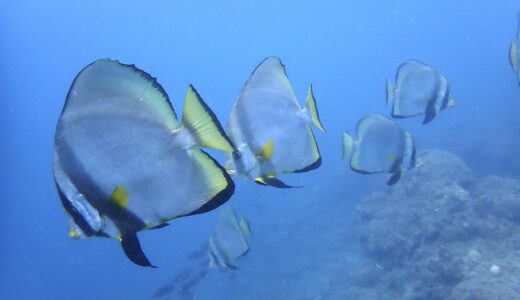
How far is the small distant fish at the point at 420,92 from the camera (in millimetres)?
4039

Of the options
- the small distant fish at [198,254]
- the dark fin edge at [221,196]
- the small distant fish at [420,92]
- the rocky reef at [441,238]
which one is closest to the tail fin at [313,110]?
the dark fin edge at [221,196]

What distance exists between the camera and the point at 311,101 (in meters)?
2.41

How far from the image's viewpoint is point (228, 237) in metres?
4.77

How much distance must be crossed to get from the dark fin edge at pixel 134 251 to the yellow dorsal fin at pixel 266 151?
35.3 inches

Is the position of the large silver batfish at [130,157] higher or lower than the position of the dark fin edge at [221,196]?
higher

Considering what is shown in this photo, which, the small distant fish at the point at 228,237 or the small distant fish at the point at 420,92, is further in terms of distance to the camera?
the small distant fish at the point at 228,237

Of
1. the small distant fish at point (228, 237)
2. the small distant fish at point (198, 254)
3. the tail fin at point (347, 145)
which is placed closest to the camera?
the tail fin at point (347, 145)

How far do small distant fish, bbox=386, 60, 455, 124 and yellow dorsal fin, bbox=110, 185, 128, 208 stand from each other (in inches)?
134

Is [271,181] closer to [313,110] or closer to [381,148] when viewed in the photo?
[313,110]

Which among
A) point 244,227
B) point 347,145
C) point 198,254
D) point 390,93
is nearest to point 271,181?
point 347,145

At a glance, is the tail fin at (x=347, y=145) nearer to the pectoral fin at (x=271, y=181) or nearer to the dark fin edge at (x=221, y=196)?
the pectoral fin at (x=271, y=181)

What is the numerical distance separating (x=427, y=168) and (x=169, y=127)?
1262 cm

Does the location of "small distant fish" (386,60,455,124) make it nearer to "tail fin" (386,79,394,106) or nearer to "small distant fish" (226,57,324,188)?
"tail fin" (386,79,394,106)

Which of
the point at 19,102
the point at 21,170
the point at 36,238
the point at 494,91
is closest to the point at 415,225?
the point at 494,91
